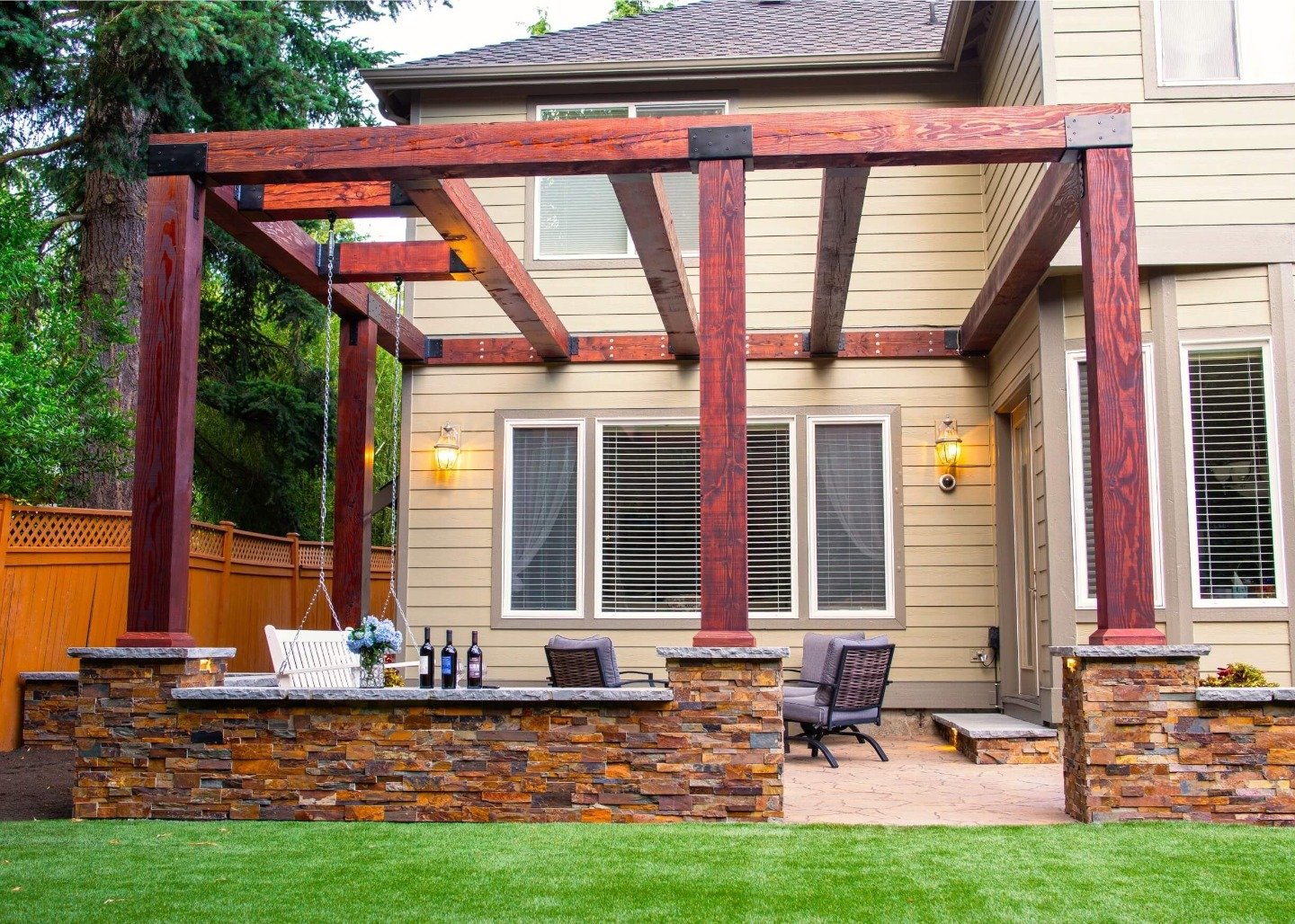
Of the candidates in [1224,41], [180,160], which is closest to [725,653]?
[180,160]

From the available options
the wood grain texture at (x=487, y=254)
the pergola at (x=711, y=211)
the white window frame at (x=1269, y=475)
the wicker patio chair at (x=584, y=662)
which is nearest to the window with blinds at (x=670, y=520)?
the wood grain texture at (x=487, y=254)

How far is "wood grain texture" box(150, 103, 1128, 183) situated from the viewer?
5473mm

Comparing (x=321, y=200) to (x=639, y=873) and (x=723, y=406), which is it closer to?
(x=723, y=406)

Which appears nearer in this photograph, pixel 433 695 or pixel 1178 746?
pixel 1178 746

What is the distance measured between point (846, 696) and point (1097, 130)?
3823 mm

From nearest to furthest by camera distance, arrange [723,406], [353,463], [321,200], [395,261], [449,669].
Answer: [723,406] < [449,669] < [321,200] < [395,261] < [353,463]

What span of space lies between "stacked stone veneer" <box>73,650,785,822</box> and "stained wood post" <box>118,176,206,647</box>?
25 centimetres

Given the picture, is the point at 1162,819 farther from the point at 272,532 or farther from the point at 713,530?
the point at 272,532

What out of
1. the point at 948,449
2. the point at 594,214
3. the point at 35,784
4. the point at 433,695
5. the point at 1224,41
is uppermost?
the point at 1224,41

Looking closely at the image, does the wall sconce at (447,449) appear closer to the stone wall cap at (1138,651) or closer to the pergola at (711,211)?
the pergola at (711,211)

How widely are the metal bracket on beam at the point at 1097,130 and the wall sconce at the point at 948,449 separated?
3.90 m

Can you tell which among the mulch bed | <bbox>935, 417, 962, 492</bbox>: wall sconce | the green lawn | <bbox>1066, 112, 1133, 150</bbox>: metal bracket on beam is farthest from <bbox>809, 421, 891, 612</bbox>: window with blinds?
the mulch bed

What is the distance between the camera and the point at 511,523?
962 centimetres

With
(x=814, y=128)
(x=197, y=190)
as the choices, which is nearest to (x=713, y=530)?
(x=814, y=128)
